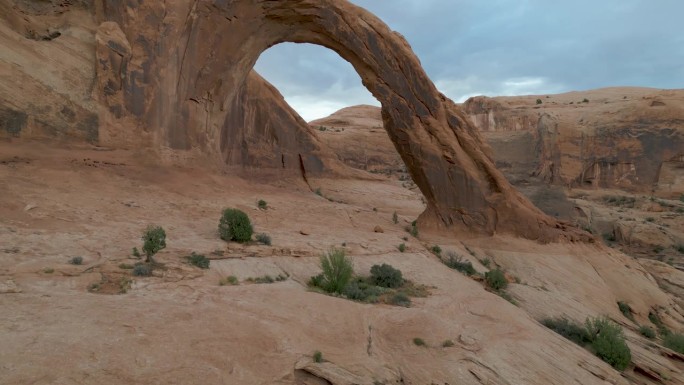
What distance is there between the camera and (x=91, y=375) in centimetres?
399

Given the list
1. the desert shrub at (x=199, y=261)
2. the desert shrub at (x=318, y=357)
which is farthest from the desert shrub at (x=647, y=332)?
the desert shrub at (x=199, y=261)

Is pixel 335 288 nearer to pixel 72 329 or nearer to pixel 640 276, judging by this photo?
pixel 72 329

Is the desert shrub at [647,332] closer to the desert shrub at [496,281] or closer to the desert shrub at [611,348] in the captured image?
the desert shrub at [611,348]

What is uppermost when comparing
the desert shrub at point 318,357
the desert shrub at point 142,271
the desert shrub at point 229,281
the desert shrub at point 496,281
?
the desert shrub at point 142,271

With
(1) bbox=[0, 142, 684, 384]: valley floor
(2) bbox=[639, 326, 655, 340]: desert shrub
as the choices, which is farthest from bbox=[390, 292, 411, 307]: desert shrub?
(2) bbox=[639, 326, 655, 340]: desert shrub

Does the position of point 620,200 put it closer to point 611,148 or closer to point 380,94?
point 611,148

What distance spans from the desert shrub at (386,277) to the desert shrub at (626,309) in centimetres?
829

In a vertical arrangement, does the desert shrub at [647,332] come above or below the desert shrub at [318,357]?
below

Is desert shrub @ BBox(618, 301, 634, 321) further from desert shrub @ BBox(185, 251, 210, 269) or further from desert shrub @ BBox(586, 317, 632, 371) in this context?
desert shrub @ BBox(185, 251, 210, 269)

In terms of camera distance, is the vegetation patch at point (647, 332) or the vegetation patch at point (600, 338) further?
the vegetation patch at point (647, 332)

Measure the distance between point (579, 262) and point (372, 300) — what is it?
10.5 m

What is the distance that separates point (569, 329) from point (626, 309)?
5179mm

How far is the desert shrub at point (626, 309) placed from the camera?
43.8ft

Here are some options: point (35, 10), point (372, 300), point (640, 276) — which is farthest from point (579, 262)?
point (35, 10)
